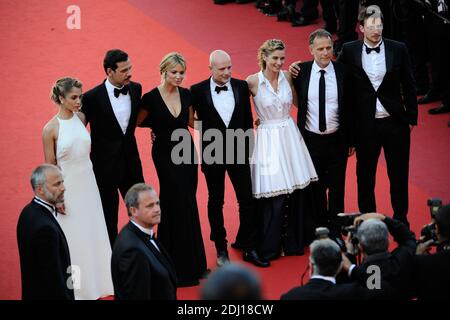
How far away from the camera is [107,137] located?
20.2 ft

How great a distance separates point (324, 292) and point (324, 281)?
70mm

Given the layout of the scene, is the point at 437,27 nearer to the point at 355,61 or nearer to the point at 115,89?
the point at 355,61

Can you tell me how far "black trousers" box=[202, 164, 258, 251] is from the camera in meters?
6.37

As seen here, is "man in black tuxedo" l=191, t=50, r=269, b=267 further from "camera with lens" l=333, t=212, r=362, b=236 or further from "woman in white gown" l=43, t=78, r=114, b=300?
"camera with lens" l=333, t=212, r=362, b=236

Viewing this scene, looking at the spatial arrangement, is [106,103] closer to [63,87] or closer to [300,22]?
[63,87]

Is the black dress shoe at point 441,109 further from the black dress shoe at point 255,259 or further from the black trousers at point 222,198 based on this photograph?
the black dress shoe at point 255,259

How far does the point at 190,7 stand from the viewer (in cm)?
1212

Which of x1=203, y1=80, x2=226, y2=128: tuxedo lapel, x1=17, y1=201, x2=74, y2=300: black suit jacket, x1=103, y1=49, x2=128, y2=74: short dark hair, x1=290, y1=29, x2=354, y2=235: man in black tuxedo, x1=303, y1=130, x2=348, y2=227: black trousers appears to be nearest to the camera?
x1=17, y1=201, x2=74, y2=300: black suit jacket

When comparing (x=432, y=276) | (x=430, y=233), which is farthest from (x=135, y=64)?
(x=432, y=276)

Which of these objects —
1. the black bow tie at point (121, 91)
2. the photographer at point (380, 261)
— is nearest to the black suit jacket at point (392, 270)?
the photographer at point (380, 261)

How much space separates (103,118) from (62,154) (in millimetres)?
420

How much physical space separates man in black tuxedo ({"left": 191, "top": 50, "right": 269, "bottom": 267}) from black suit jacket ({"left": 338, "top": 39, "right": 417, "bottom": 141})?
2.90 ft

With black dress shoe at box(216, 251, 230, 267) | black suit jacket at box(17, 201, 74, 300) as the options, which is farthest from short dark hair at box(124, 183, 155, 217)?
black dress shoe at box(216, 251, 230, 267)

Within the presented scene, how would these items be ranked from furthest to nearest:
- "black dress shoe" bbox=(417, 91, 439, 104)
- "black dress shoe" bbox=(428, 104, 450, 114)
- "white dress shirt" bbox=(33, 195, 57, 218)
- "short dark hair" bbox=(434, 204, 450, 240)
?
"black dress shoe" bbox=(417, 91, 439, 104) → "black dress shoe" bbox=(428, 104, 450, 114) → "white dress shirt" bbox=(33, 195, 57, 218) → "short dark hair" bbox=(434, 204, 450, 240)
